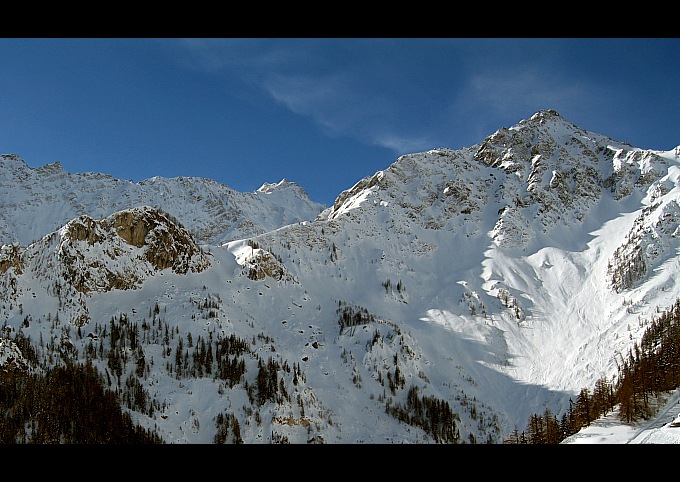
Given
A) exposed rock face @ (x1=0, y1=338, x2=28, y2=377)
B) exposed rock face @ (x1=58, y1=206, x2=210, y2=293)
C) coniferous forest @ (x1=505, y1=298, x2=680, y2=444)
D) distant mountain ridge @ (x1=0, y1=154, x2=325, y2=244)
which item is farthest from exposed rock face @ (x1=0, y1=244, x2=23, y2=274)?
distant mountain ridge @ (x1=0, y1=154, x2=325, y2=244)

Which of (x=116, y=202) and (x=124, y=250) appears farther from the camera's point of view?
(x=116, y=202)

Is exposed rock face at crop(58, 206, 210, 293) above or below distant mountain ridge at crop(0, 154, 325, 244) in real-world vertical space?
below

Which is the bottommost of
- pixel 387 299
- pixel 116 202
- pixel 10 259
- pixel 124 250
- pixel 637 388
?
pixel 637 388

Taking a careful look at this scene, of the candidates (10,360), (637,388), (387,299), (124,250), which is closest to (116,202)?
(124,250)

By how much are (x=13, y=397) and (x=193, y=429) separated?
14.2 meters

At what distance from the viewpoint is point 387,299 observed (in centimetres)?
7581

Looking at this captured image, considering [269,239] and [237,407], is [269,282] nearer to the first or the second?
[269,239]

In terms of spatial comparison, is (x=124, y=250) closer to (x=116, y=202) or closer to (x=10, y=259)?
(x=10, y=259)

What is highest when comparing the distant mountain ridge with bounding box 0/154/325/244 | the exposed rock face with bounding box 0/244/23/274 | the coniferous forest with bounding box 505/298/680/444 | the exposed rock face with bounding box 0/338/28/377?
the distant mountain ridge with bounding box 0/154/325/244

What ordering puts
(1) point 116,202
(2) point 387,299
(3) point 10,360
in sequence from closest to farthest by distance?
(3) point 10,360 < (2) point 387,299 < (1) point 116,202

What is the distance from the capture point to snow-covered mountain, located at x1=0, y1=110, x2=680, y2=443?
47.2m

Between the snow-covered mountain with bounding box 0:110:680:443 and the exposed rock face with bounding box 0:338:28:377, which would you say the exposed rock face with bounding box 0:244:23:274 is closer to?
the snow-covered mountain with bounding box 0:110:680:443

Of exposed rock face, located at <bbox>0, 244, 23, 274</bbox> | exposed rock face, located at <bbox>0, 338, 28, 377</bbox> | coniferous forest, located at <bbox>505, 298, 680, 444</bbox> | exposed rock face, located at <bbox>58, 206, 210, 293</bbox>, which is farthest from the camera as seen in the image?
exposed rock face, located at <bbox>58, 206, 210, 293</bbox>

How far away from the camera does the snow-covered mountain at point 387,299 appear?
4725 cm
